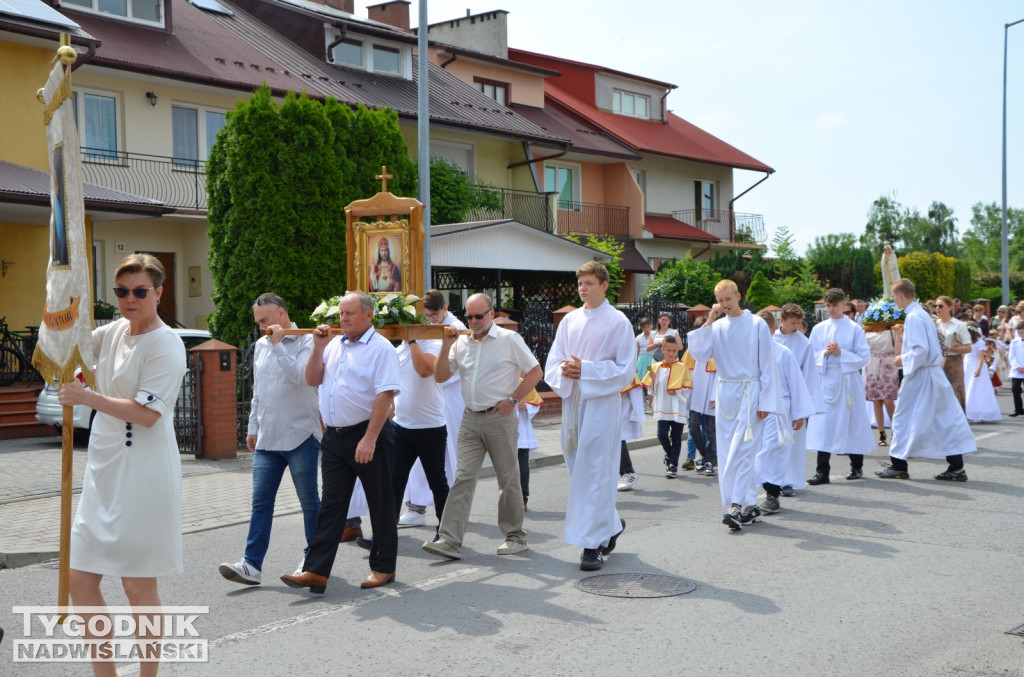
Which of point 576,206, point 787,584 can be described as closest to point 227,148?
point 787,584

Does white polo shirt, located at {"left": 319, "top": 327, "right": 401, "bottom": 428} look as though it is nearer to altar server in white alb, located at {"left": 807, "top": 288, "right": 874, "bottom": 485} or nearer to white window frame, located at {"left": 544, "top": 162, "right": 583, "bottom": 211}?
altar server in white alb, located at {"left": 807, "top": 288, "right": 874, "bottom": 485}

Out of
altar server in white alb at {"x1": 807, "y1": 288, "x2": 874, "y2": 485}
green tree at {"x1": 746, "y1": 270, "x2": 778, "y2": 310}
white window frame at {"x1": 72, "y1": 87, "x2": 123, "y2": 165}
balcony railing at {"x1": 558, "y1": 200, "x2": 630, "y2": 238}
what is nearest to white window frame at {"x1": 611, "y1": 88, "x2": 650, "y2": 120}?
balcony railing at {"x1": 558, "y1": 200, "x2": 630, "y2": 238}

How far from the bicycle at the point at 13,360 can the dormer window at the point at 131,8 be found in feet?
29.7

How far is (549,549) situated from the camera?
789cm

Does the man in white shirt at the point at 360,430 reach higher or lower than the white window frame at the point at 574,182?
lower

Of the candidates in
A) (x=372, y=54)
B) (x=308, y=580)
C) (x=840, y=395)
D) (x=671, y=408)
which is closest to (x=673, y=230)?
(x=372, y=54)

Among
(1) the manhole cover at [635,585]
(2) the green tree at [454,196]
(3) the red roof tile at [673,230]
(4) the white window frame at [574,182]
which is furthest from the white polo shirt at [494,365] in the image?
(3) the red roof tile at [673,230]

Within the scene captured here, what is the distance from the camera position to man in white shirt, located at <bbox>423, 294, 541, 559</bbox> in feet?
25.0

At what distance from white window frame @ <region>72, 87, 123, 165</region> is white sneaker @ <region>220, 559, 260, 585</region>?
16.2 metres

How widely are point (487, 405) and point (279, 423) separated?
5.13ft

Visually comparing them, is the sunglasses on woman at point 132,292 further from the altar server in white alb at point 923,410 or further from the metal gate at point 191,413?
the metal gate at point 191,413

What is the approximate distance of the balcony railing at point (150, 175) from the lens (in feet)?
69.1

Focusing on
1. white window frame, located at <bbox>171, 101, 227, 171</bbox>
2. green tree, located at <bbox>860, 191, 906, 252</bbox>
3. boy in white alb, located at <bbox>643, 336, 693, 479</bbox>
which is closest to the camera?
boy in white alb, located at <bbox>643, 336, 693, 479</bbox>

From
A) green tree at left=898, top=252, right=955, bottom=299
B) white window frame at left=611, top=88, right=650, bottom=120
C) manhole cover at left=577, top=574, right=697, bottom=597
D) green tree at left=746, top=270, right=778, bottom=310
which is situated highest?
white window frame at left=611, top=88, right=650, bottom=120
